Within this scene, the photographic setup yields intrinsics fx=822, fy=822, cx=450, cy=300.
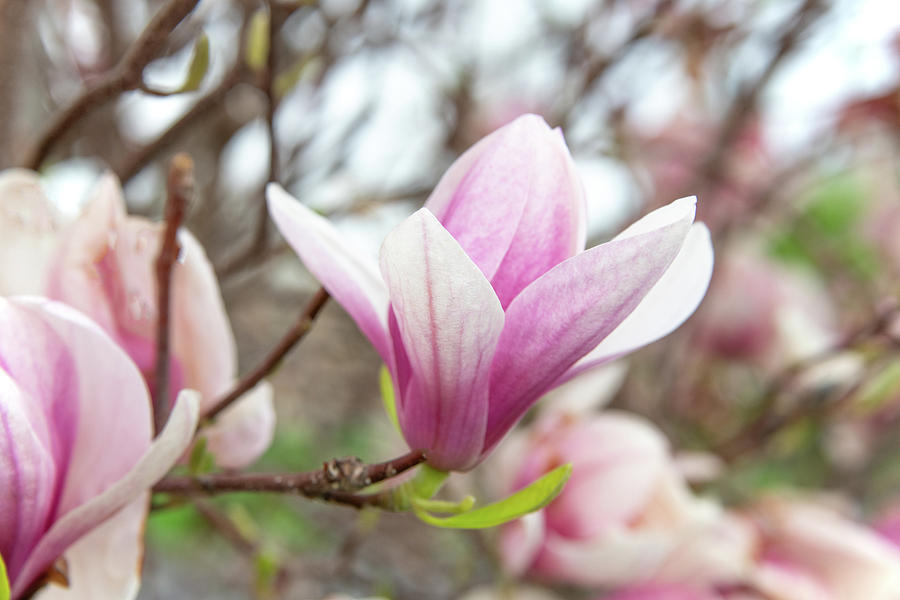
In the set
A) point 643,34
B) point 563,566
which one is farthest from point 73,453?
point 643,34

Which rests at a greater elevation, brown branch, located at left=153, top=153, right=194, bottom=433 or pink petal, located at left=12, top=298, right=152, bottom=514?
brown branch, located at left=153, top=153, right=194, bottom=433

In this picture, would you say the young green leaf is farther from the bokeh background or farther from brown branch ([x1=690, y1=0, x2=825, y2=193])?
brown branch ([x1=690, y1=0, x2=825, y2=193])

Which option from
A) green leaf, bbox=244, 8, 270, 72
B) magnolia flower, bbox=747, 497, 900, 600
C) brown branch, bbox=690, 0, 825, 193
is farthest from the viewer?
brown branch, bbox=690, 0, 825, 193

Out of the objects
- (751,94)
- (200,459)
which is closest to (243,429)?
(200,459)

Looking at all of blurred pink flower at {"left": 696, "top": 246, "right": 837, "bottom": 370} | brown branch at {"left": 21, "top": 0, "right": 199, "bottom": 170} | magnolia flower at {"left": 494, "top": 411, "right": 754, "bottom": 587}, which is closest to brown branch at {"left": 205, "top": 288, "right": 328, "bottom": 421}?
brown branch at {"left": 21, "top": 0, "right": 199, "bottom": 170}

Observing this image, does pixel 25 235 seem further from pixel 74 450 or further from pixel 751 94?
pixel 751 94

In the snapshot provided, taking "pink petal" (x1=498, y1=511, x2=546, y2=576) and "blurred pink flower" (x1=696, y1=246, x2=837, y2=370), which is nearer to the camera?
"pink petal" (x1=498, y1=511, x2=546, y2=576)

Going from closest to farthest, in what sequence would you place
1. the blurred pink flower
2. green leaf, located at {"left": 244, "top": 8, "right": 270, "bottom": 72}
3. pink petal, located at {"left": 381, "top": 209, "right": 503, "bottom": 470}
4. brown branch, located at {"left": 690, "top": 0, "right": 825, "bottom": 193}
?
pink petal, located at {"left": 381, "top": 209, "right": 503, "bottom": 470}, green leaf, located at {"left": 244, "top": 8, "right": 270, "bottom": 72}, brown branch, located at {"left": 690, "top": 0, "right": 825, "bottom": 193}, the blurred pink flower
